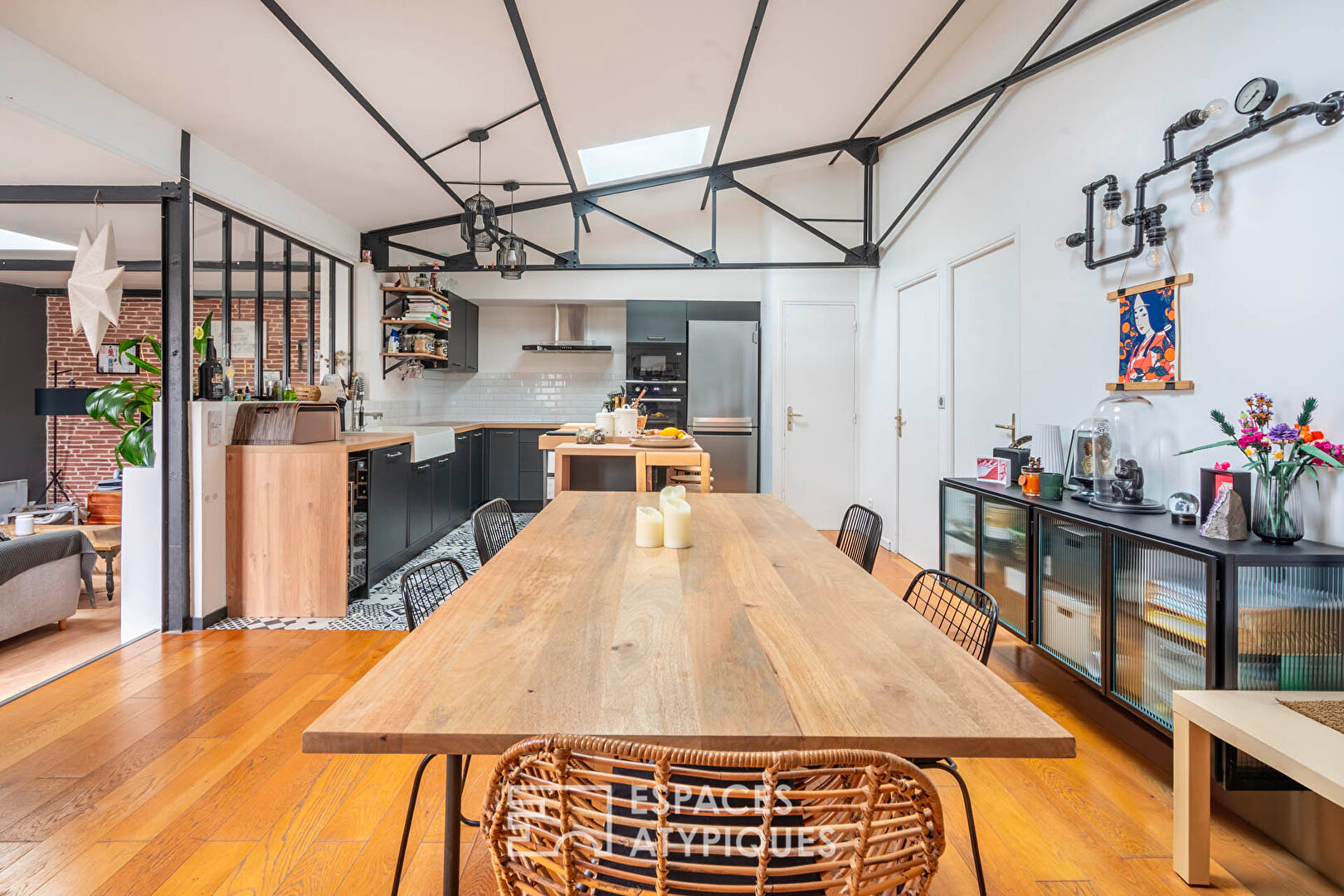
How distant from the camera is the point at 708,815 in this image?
804 millimetres

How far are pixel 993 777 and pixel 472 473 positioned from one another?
17.9 feet

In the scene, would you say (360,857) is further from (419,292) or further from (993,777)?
(419,292)

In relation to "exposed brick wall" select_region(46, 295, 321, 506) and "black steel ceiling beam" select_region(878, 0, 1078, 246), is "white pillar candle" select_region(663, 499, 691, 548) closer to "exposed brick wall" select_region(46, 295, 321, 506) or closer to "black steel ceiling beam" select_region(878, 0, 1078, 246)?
"black steel ceiling beam" select_region(878, 0, 1078, 246)

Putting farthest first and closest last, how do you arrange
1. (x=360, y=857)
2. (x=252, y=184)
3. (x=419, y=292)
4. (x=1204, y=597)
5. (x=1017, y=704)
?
1. (x=419, y=292)
2. (x=252, y=184)
3. (x=1204, y=597)
4. (x=360, y=857)
5. (x=1017, y=704)

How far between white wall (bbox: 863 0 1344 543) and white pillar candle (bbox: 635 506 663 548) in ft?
6.64

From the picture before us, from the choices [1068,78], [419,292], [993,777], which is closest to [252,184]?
[419,292]

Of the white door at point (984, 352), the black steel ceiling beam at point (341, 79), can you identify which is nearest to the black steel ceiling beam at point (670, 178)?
the black steel ceiling beam at point (341, 79)

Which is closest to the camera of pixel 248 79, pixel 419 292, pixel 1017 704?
pixel 1017 704

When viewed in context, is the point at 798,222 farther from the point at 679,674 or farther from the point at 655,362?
the point at 679,674

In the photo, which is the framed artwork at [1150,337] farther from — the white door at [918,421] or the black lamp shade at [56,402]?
the black lamp shade at [56,402]

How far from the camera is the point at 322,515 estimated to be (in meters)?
3.72

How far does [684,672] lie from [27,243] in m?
7.19

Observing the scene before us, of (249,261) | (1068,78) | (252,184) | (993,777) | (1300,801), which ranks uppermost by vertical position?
(1068,78)

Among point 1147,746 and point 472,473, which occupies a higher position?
point 472,473
